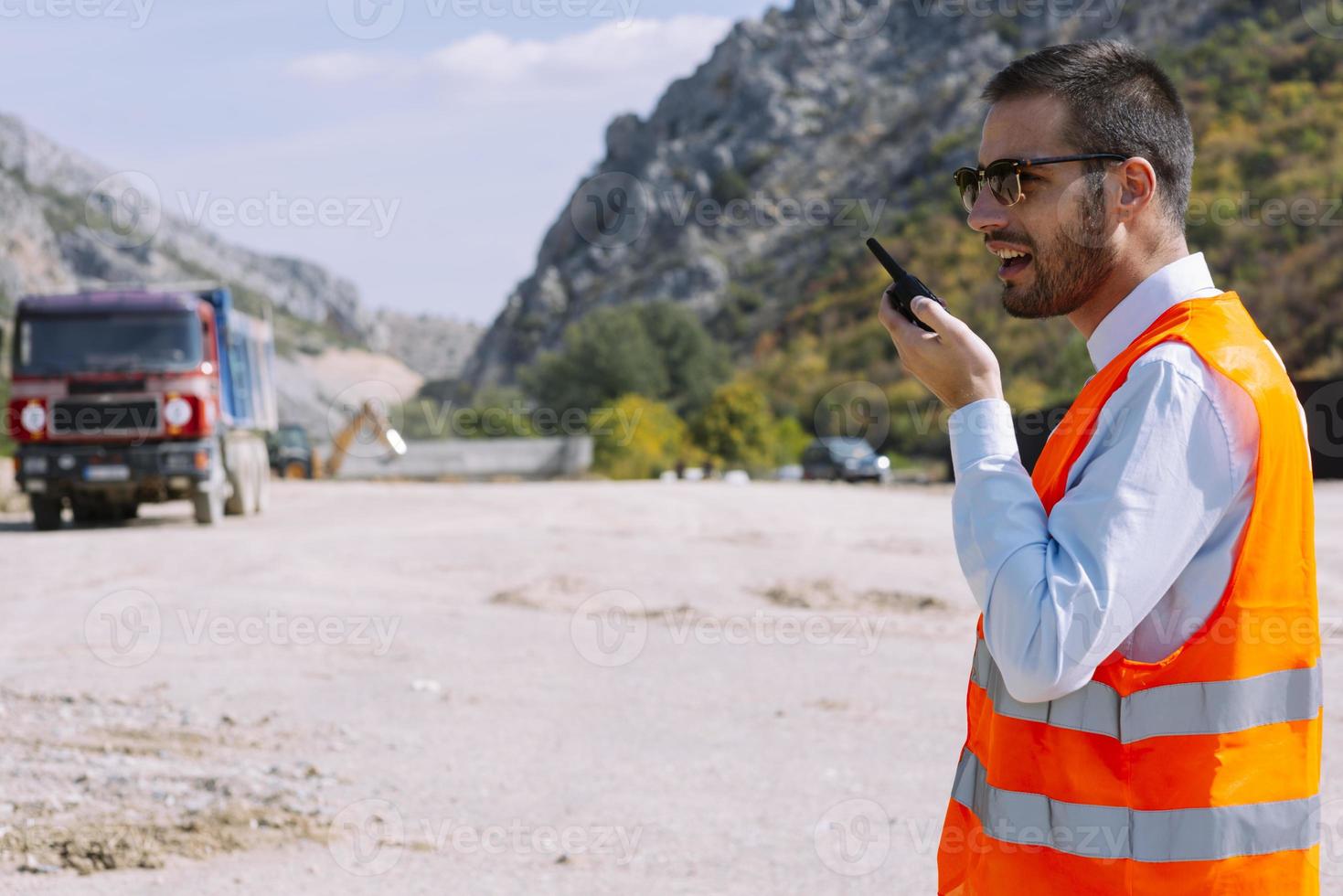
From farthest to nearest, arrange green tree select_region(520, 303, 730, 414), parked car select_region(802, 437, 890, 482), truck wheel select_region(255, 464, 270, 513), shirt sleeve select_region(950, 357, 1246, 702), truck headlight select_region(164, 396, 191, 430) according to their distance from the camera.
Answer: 1. green tree select_region(520, 303, 730, 414)
2. parked car select_region(802, 437, 890, 482)
3. truck wheel select_region(255, 464, 270, 513)
4. truck headlight select_region(164, 396, 191, 430)
5. shirt sleeve select_region(950, 357, 1246, 702)

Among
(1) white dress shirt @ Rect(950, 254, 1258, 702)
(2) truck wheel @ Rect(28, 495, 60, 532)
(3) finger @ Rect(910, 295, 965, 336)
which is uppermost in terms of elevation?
(3) finger @ Rect(910, 295, 965, 336)

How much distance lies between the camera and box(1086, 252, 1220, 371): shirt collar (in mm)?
1825

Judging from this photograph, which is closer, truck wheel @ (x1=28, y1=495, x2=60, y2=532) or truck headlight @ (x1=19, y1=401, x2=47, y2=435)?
truck headlight @ (x1=19, y1=401, x2=47, y2=435)

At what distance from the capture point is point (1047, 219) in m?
1.88

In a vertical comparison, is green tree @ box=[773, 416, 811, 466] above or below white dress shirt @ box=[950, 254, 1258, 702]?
below

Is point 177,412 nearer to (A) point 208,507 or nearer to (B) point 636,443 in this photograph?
(A) point 208,507

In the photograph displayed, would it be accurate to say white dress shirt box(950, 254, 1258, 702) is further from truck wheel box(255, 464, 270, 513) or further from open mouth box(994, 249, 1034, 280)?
truck wheel box(255, 464, 270, 513)

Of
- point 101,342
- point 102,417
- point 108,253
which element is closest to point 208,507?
point 102,417

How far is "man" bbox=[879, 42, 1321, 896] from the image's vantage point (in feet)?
5.27

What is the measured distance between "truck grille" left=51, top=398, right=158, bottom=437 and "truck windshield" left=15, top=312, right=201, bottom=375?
1.36ft

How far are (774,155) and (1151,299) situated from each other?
9844cm

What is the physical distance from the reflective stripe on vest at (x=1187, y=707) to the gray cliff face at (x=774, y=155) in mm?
68843

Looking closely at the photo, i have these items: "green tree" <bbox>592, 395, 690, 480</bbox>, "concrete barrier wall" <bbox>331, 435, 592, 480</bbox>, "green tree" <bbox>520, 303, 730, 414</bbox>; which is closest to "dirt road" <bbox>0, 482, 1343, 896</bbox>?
"green tree" <bbox>592, 395, 690, 480</bbox>

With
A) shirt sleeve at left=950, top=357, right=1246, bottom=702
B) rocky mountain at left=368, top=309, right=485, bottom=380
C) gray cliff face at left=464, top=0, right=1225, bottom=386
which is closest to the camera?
shirt sleeve at left=950, top=357, right=1246, bottom=702
